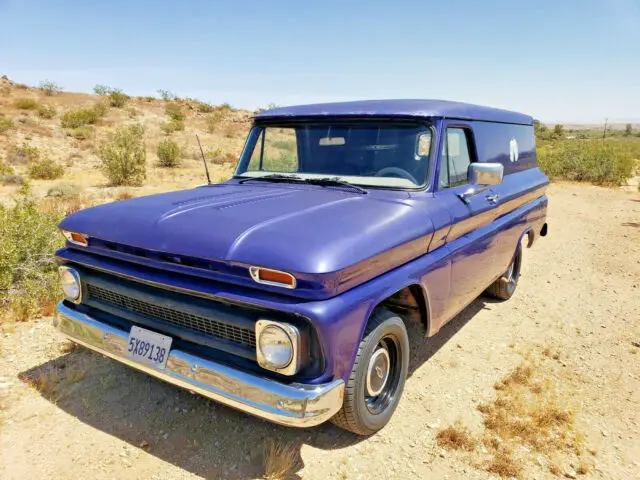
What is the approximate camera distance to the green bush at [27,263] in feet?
13.9

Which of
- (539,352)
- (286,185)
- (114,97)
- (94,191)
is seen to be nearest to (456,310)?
(539,352)

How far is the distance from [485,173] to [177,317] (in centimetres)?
235

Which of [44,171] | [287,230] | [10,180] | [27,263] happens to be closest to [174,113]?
[44,171]

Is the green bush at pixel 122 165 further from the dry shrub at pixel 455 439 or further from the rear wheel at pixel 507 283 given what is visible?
the dry shrub at pixel 455 439

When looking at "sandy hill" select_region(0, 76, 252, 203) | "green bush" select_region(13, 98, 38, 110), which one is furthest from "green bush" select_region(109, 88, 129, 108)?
"green bush" select_region(13, 98, 38, 110)

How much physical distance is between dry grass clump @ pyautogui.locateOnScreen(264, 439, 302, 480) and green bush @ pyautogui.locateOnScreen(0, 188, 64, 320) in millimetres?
2901

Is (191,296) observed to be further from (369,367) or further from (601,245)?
(601,245)

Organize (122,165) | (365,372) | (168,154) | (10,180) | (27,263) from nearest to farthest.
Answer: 1. (365,372)
2. (27,263)
3. (10,180)
4. (122,165)
5. (168,154)

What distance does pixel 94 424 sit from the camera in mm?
2822

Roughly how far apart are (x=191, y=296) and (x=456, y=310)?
2.09m

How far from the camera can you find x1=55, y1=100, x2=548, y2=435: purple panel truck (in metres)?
2.11

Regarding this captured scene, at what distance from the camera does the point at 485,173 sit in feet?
10.8

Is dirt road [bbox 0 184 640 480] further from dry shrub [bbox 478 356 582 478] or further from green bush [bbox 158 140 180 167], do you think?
green bush [bbox 158 140 180 167]

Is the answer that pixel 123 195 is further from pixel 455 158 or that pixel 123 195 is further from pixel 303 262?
pixel 303 262
